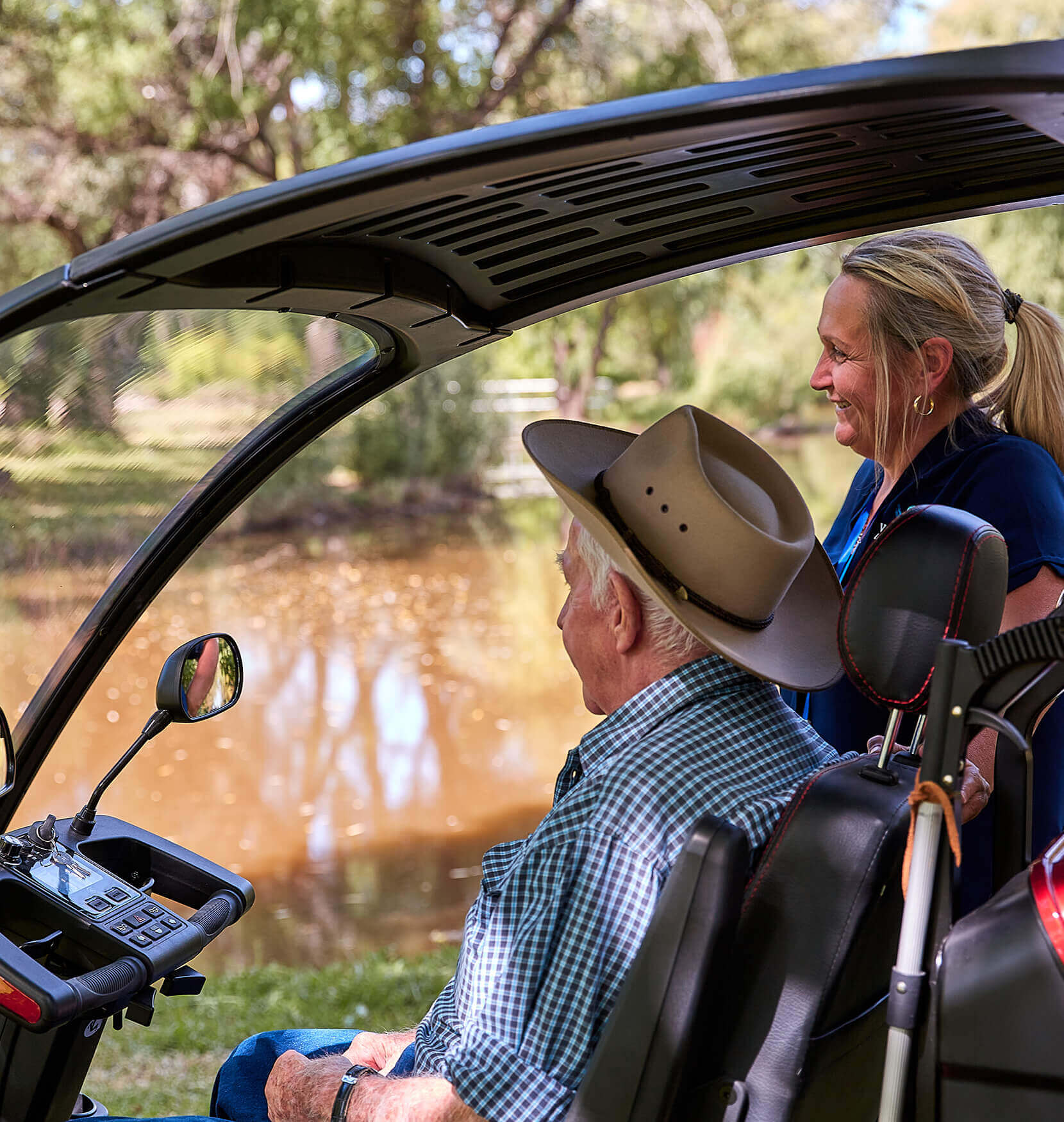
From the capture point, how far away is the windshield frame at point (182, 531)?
1.97 meters

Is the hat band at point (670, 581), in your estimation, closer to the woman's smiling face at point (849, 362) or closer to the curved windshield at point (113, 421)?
the curved windshield at point (113, 421)

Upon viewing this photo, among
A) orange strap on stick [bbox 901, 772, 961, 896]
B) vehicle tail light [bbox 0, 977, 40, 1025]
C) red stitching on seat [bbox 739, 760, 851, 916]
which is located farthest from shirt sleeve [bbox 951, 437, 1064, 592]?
vehicle tail light [bbox 0, 977, 40, 1025]

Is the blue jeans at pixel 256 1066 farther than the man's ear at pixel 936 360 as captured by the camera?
No

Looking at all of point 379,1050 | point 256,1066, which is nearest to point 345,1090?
point 379,1050

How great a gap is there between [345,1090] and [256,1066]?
434mm

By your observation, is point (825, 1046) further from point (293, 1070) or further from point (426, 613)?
point (426, 613)

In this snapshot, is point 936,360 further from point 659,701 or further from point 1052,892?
point 1052,892

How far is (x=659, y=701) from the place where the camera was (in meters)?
1.67

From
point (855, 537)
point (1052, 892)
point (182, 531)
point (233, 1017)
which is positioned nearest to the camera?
point (1052, 892)

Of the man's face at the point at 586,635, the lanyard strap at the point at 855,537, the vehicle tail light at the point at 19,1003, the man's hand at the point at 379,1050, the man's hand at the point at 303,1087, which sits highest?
the lanyard strap at the point at 855,537

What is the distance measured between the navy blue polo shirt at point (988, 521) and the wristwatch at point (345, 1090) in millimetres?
1038

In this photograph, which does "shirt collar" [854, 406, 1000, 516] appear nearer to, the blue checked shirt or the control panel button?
the blue checked shirt

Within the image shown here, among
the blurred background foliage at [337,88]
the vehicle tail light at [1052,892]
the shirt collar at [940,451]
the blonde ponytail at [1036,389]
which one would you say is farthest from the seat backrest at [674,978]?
the blurred background foliage at [337,88]

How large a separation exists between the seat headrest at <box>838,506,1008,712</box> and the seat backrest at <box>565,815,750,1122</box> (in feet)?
0.85
